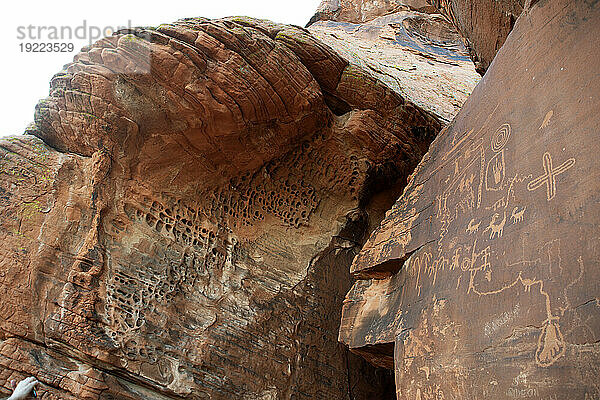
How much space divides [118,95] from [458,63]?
9.09 metres

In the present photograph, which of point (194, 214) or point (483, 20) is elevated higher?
point (483, 20)

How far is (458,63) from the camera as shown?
37.3 feet

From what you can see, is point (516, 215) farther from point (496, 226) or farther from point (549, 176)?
point (549, 176)

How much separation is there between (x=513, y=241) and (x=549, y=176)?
0.44 m

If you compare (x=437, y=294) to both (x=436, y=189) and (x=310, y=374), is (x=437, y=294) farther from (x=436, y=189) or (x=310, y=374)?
(x=310, y=374)

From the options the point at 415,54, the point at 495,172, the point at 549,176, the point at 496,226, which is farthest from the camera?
the point at 415,54

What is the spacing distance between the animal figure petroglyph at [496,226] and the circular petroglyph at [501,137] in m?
0.52

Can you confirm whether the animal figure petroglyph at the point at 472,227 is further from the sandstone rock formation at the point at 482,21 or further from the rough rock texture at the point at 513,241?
the sandstone rock formation at the point at 482,21

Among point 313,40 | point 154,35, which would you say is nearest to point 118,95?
point 154,35

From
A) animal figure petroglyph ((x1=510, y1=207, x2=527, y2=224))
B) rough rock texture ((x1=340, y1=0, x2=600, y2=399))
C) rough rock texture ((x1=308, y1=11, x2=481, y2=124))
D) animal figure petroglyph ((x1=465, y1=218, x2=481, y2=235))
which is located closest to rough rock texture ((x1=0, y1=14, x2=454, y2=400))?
rough rock texture ((x1=308, y1=11, x2=481, y2=124))

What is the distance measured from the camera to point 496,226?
288 centimetres

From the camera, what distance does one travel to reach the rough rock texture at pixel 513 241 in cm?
223

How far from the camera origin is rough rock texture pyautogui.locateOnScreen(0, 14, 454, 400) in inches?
188

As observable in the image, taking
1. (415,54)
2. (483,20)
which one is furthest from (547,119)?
(415,54)
